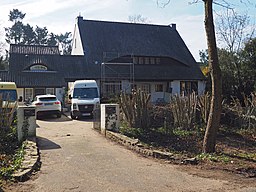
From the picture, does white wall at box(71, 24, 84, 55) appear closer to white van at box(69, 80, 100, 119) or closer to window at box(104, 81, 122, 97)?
window at box(104, 81, 122, 97)

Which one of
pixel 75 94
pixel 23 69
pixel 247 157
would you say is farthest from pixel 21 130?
pixel 23 69

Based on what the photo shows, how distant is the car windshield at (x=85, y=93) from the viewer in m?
24.2

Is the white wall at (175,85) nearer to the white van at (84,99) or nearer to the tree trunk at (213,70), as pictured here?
the white van at (84,99)

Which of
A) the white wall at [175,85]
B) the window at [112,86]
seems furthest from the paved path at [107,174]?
the white wall at [175,85]

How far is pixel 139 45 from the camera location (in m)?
40.8

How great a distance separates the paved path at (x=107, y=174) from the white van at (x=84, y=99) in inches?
449

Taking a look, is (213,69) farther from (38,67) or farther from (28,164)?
(38,67)

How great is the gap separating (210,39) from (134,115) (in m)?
6.11

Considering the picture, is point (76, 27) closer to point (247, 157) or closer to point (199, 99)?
point (199, 99)

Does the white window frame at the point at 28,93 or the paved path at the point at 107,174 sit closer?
the paved path at the point at 107,174

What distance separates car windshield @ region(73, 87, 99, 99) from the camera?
79.4 ft

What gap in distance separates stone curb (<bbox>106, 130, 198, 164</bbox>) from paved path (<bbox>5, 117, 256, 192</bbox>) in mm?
314

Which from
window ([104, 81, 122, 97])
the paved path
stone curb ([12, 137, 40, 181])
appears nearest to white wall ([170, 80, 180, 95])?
window ([104, 81, 122, 97])

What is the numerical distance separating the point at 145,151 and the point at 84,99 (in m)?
13.7
